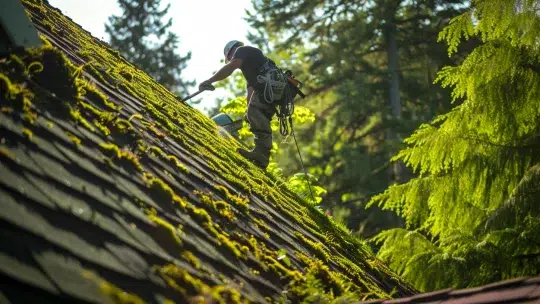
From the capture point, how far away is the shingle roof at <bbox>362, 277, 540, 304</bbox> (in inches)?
100

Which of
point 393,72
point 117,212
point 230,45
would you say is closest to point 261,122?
point 230,45

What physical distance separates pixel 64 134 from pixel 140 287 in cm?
94

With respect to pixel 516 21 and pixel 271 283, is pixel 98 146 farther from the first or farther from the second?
pixel 516 21

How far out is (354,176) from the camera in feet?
82.3

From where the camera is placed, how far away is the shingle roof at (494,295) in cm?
255

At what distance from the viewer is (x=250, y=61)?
760cm

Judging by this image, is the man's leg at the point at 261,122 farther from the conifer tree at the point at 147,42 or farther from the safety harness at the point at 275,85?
the conifer tree at the point at 147,42

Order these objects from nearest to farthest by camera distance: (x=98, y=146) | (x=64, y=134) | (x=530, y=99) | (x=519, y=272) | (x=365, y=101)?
(x=64, y=134), (x=98, y=146), (x=519, y=272), (x=530, y=99), (x=365, y=101)

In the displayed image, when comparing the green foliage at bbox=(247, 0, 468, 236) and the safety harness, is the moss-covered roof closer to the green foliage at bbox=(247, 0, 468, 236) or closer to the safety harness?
the safety harness

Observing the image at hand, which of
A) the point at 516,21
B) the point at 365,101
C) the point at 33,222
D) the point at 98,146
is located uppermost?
the point at 365,101

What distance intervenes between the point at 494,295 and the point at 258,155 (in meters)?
4.65

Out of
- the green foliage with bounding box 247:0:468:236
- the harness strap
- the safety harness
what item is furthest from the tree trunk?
the harness strap

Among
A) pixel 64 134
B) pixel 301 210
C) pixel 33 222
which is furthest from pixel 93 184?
pixel 301 210

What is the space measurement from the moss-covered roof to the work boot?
237cm
